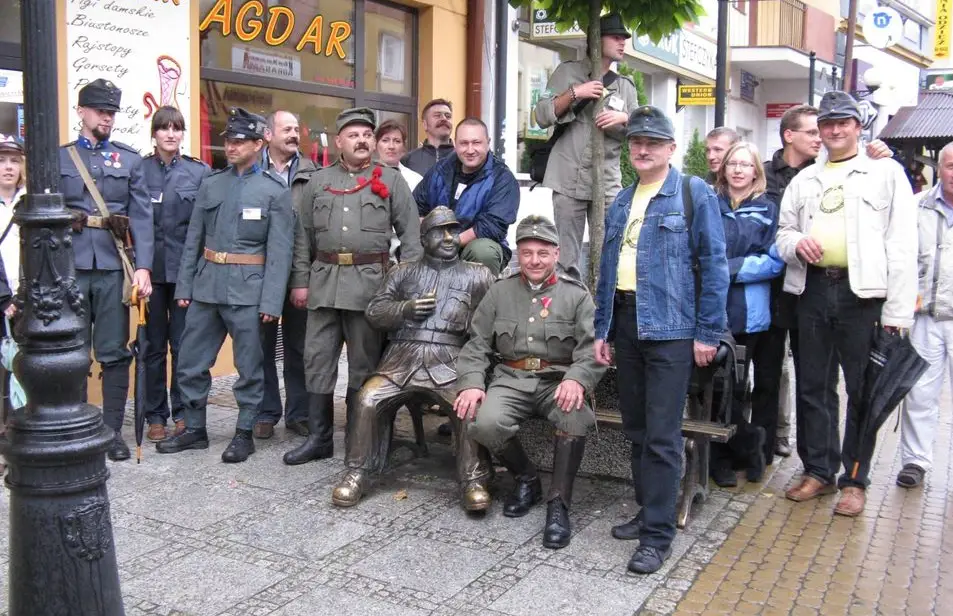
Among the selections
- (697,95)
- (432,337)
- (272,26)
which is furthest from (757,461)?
(697,95)

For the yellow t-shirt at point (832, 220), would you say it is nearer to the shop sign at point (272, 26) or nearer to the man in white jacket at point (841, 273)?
the man in white jacket at point (841, 273)

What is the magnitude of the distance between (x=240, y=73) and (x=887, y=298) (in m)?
6.18

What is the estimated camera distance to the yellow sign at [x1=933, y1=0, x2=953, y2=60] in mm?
35156

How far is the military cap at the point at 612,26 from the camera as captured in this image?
6.33 meters

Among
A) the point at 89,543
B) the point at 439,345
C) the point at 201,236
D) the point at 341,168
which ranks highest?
the point at 341,168

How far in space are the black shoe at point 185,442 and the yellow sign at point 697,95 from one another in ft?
27.8

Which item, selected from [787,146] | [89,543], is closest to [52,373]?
[89,543]

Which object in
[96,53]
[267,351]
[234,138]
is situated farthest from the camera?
[96,53]

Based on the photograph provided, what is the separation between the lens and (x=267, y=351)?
7.09m

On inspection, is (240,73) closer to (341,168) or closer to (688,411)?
(341,168)

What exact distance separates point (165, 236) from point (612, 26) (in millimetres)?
3169

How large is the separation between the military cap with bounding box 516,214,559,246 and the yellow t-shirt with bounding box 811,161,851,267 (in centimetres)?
149

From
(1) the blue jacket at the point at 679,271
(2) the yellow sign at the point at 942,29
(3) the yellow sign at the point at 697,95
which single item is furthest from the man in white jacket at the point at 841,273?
(2) the yellow sign at the point at 942,29

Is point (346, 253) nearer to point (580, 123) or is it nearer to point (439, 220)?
→ point (439, 220)
